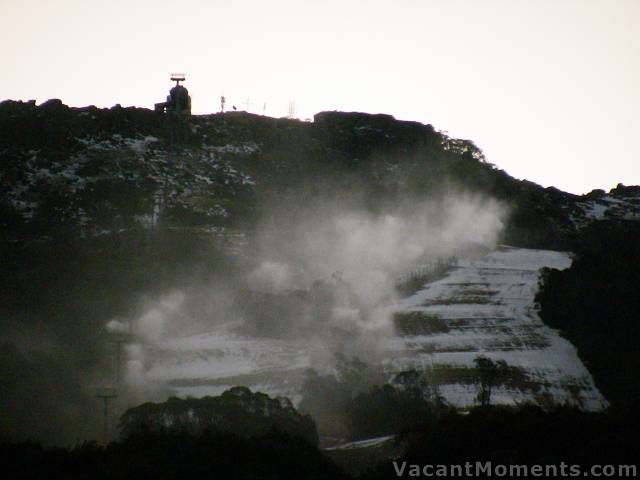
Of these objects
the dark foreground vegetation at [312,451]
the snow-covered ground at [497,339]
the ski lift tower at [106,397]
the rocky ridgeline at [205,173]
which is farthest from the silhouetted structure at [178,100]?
the dark foreground vegetation at [312,451]

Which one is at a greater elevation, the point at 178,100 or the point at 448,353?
the point at 178,100

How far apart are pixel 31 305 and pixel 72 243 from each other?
641 inches

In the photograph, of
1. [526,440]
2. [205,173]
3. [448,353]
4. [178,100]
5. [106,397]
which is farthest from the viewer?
[178,100]

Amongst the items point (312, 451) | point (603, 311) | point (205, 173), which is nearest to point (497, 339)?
point (603, 311)

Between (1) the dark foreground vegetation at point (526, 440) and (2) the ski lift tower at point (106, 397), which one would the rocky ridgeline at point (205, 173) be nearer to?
(2) the ski lift tower at point (106, 397)

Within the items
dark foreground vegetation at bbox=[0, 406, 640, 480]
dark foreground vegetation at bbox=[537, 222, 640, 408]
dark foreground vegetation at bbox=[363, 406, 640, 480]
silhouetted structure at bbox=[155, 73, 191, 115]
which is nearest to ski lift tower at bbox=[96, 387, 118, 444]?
dark foreground vegetation at bbox=[0, 406, 640, 480]

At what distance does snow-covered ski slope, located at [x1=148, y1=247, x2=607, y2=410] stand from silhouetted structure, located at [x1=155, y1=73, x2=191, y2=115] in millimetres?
65534

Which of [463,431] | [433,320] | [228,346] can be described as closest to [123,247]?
[228,346]

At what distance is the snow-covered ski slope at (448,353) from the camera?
103000 millimetres

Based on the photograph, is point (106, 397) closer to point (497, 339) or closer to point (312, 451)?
point (312, 451)

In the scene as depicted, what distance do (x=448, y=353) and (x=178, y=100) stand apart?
3447 inches

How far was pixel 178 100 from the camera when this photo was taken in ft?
599

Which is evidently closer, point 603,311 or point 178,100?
point 603,311

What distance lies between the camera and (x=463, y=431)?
71938 millimetres
